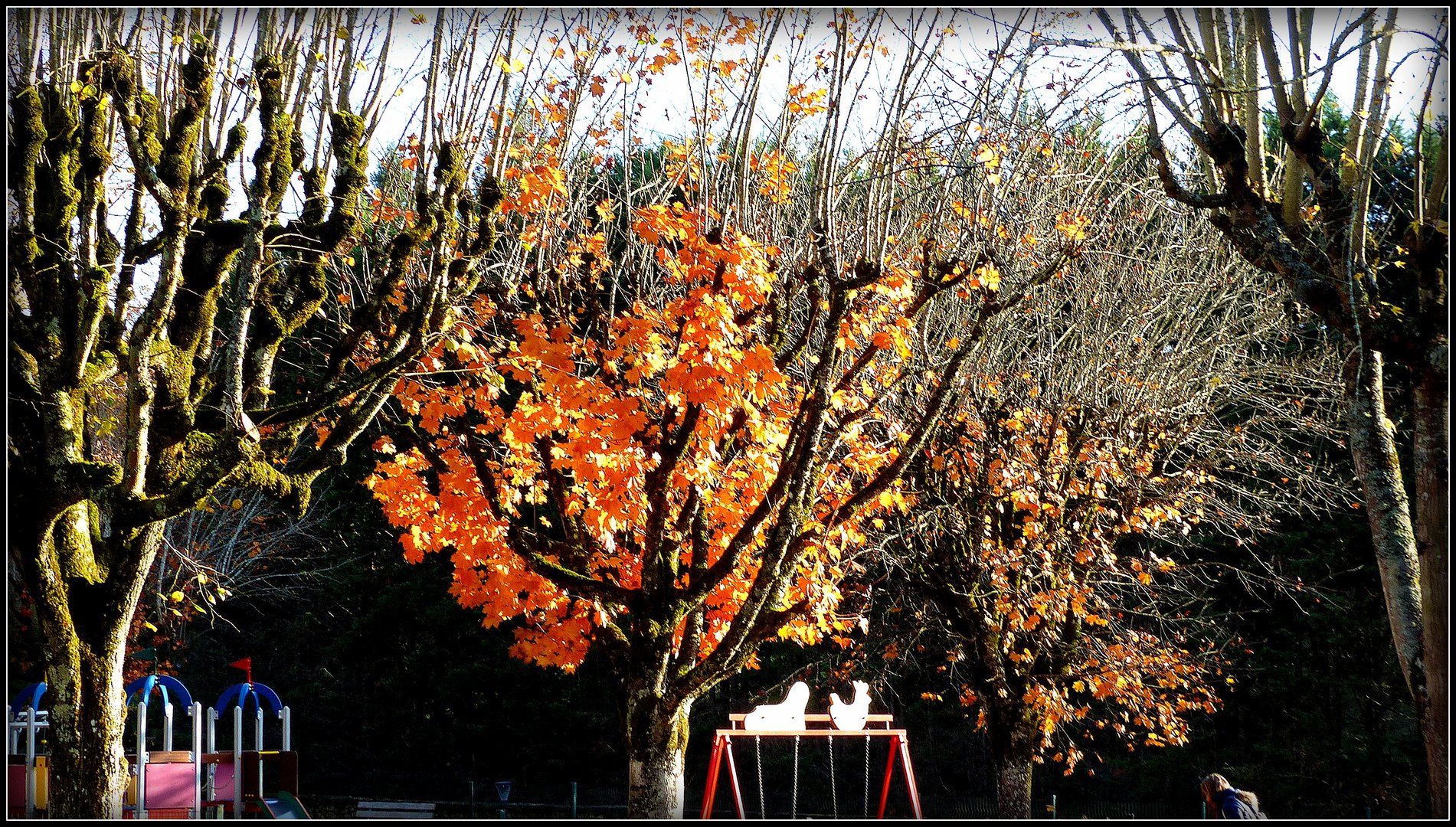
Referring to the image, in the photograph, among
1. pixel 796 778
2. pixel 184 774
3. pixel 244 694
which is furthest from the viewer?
pixel 244 694

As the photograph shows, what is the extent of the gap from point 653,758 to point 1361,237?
5.42 meters

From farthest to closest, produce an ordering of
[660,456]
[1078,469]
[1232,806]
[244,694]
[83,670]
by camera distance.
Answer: [244,694]
[1078,469]
[660,456]
[1232,806]
[83,670]

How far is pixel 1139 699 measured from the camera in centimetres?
1184

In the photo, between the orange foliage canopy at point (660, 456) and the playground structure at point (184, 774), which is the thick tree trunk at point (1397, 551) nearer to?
the orange foliage canopy at point (660, 456)

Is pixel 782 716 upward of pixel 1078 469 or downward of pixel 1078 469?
downward

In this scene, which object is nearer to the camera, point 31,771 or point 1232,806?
point 1232,806

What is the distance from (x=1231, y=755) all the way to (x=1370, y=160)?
547 inches

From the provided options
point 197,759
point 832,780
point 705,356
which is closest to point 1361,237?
point 705,356

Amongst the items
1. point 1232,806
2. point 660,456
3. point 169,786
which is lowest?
point 169,786

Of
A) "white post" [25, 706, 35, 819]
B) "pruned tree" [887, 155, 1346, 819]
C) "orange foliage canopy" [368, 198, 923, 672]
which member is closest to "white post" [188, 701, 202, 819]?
"white post" [25, 706, 35, 819]

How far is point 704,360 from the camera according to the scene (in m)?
7.21

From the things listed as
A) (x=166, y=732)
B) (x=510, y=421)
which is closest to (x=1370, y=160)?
(x=510, y=421)

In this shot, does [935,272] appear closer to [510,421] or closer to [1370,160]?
[1370,160]

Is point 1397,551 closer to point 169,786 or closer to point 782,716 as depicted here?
point 782,716
